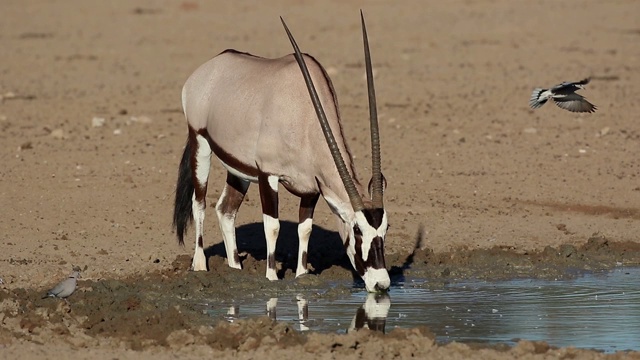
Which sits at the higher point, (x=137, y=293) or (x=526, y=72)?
(x=526, y=72)

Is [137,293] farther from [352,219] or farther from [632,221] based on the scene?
[632,221]

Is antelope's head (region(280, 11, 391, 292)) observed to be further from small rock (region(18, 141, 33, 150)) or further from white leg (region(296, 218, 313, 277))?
small rock (region(18, 141, 33, 150))

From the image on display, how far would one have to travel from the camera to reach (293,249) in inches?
393

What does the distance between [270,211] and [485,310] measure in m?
1.60

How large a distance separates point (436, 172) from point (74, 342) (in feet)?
20.3

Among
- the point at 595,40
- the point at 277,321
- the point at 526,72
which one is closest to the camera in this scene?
the point at 277,321

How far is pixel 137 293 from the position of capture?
8125 mm

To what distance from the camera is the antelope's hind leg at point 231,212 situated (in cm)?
924

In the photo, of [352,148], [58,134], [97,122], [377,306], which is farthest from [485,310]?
[97,122]

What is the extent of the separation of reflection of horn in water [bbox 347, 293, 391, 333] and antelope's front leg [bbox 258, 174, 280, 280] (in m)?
0.88

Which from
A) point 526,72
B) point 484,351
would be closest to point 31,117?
point 526,72

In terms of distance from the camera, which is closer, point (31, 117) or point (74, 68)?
point (31, 117)

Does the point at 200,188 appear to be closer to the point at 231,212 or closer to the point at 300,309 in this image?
the point at 231,212

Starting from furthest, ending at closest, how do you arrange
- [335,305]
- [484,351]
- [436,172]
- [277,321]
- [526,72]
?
[526,72] → [436,172] → [335,305] → [277,321] → [484,351]
